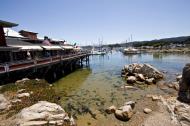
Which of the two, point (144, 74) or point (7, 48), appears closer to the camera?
point (7, 48)

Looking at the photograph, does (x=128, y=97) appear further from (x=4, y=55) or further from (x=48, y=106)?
(x=4, y=55)

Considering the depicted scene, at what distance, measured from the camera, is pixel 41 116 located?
10273 mm

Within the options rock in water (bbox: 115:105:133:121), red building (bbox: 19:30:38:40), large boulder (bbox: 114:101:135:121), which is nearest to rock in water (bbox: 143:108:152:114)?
large boulder (bbox: 114:101:135:121)

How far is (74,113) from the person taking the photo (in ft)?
48.3

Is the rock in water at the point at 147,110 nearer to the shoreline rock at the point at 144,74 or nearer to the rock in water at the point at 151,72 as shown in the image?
the shoreline rock at the point at 144,74

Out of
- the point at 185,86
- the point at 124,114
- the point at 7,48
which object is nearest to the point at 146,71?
the point at 185,86

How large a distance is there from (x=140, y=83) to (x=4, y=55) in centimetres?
1864

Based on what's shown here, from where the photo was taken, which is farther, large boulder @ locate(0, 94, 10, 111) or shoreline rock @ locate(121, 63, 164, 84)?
shoreline rock @ locate(121, 63, 164, 84)

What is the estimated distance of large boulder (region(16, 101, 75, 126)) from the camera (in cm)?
978

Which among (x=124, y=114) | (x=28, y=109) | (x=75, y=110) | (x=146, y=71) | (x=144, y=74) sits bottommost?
(x=75, y=110)

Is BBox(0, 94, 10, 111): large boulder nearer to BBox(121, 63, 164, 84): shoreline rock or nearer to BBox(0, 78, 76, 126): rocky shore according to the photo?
BBox(0, 78, 76, 126): rocky shore

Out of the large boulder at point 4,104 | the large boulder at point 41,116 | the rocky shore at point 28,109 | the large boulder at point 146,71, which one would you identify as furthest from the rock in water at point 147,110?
the large boulder at point 146,71

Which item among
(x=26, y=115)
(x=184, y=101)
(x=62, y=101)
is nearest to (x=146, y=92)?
(x=184, y=101)

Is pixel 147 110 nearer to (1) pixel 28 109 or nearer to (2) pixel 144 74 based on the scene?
(1) pixel 28 109
